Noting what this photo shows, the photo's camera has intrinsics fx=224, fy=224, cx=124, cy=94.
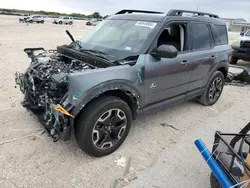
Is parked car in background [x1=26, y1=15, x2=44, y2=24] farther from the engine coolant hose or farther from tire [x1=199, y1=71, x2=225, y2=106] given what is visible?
the engine coolant hose

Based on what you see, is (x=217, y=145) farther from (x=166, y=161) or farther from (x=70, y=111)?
(x=70, y=111)

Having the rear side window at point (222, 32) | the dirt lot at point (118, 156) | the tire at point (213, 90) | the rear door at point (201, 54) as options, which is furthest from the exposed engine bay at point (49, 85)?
the rear side window at point (222, 32)

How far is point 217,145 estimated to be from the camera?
2.31 m

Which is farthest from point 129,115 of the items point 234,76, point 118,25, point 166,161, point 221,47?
point 234,76

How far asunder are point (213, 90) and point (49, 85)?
365 centimetres

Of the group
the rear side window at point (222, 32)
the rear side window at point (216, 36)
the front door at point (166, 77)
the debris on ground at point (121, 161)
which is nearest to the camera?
the debris on ground at point (121, 161)

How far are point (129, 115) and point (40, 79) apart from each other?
1.32 meters

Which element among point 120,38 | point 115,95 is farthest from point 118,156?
point 120,38

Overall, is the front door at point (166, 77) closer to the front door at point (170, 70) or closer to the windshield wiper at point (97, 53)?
the front door at point (170, 70)

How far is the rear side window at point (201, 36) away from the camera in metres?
4.11

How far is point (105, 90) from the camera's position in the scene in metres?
2.76

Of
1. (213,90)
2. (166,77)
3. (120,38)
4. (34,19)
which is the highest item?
(120,38)

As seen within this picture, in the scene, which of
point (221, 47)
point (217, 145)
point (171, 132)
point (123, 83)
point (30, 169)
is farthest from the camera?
point (221, 47)

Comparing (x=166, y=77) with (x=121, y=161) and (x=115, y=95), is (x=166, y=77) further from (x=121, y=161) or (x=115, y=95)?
(x=121, y=161)
